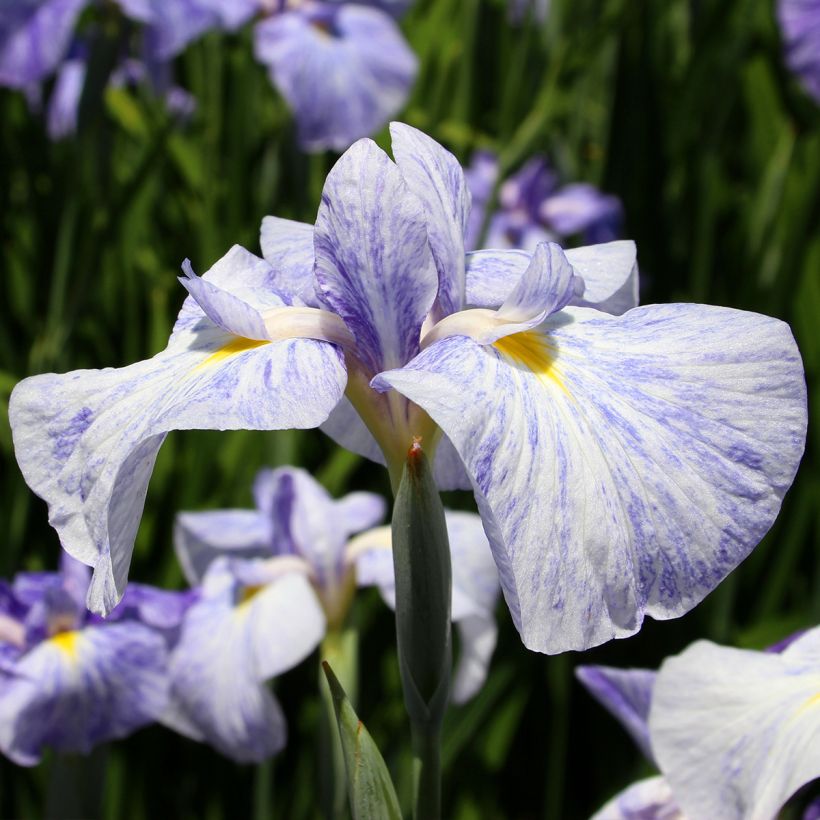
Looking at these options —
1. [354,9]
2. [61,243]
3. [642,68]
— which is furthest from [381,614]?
[354,9]

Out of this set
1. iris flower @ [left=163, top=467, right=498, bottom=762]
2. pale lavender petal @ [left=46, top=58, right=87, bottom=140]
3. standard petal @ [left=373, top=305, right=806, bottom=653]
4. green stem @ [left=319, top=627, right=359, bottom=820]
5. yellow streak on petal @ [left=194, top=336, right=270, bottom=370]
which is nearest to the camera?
standard petal @ [left=373, top=305, right=806, bottom=653]

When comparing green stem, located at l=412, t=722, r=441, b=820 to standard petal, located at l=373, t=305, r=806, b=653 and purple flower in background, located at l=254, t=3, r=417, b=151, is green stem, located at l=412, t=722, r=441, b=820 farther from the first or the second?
purple flower in background, located at l=254, t=3, r=417, b=151

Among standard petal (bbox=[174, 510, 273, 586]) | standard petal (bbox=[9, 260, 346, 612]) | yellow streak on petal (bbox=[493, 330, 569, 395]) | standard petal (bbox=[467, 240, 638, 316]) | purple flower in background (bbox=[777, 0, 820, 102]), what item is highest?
purple flower in background (bbox=[777, 0, 820, 102])

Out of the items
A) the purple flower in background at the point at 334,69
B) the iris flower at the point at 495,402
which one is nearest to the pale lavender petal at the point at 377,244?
the iris flower at the point at 495,402

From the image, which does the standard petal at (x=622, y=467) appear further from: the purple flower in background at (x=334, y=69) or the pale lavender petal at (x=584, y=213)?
the pale lavender petal at (x=584, y=213)

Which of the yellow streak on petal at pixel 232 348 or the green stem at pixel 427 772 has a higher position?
the yellow streak on petal at pixel 232 348

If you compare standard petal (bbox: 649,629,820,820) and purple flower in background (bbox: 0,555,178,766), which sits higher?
standard petal (bbox: 649,629,820,820)

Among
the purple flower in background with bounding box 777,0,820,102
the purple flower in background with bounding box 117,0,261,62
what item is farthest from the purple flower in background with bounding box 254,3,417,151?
the purple flower in background with bounding box 777,0,820,102
